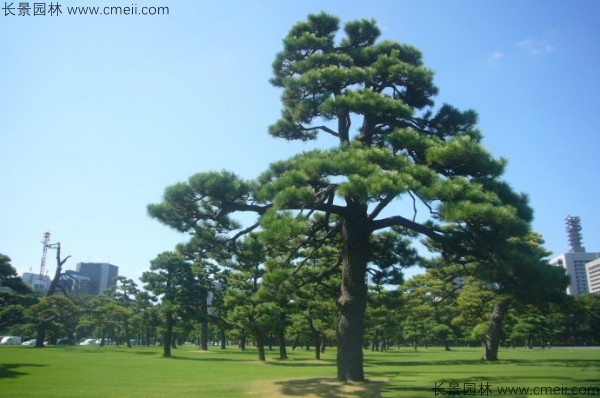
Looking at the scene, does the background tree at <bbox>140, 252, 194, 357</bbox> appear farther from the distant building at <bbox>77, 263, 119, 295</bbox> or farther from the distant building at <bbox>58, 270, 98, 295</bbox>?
the distant building at <bbox>77, 263, 119, 295</bbox>

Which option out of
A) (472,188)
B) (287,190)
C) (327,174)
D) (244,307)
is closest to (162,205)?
(287,190)

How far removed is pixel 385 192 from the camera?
21.5 feet

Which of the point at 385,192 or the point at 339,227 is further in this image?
the point at 339,227

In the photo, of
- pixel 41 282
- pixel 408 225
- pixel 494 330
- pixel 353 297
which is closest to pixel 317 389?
pixel 353 297

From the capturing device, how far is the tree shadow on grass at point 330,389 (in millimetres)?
7398

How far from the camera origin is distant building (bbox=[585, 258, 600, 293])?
95.6 m

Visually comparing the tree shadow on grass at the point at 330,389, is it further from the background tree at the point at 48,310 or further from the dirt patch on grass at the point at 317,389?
the background tree at the point at 48,310

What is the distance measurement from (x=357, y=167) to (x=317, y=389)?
447 cm

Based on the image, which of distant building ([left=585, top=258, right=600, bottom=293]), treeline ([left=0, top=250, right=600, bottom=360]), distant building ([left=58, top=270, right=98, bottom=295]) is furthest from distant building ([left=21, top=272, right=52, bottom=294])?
Answer: distant building ([left=585, top=258, right=600, bottom=293])

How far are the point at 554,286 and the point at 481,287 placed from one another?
15.6 meters

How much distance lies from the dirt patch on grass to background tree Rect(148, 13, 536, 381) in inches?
16.3

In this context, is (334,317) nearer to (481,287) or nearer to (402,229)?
(481,287)

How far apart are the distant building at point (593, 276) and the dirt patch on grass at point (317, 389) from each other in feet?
362

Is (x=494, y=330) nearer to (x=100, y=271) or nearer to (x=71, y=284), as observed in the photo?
(x=71, y=284)
